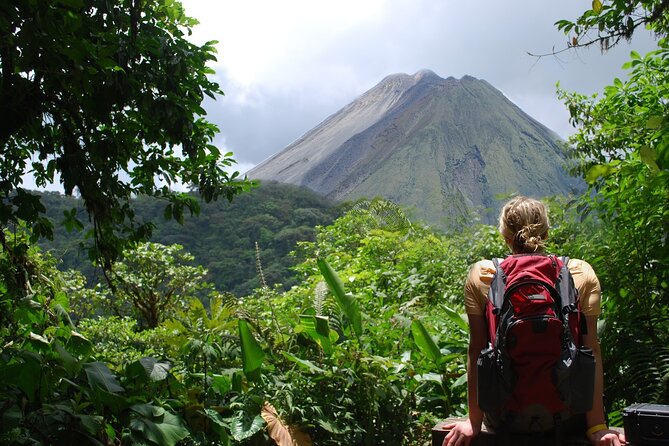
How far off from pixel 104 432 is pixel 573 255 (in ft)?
7.71

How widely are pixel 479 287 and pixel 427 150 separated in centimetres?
5815

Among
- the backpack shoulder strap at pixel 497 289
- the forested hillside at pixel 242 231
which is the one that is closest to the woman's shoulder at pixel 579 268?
the backpack shoulder strap at pixel 497 289

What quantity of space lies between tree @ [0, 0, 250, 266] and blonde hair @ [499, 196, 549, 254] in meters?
1.57

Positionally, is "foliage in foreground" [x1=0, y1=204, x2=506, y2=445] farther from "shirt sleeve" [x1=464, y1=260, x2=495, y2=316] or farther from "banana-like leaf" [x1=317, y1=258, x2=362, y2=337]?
"shirt sleeve" [x1=464, y1=260, x2=495, y2=316]

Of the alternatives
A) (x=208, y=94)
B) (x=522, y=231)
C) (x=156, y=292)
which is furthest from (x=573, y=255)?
(x=156, y=292)

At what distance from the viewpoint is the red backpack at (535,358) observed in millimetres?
1479

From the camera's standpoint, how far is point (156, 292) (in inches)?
439

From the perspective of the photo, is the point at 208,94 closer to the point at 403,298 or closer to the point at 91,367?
the point at 91,367

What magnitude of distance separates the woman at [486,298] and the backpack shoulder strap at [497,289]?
0.03 metres

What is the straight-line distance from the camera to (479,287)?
1.62m

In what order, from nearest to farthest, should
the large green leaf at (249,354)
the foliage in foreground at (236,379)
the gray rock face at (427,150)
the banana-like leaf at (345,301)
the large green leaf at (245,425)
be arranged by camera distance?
1. the foliage in foreground at (236,379)
2. the large green leaf at (245,425)
3. the large green leaf at (249,354)
4. the banana-like leaf at (345,301)
5. the gray rock face at (427,150)

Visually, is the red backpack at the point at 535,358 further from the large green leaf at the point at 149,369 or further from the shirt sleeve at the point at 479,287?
the large green leaf at the point at 149,369

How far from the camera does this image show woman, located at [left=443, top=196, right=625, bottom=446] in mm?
1542

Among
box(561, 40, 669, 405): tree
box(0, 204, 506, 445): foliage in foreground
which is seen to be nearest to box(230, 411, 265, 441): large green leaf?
box(0, 204, 506, 445): foliage in foreground
